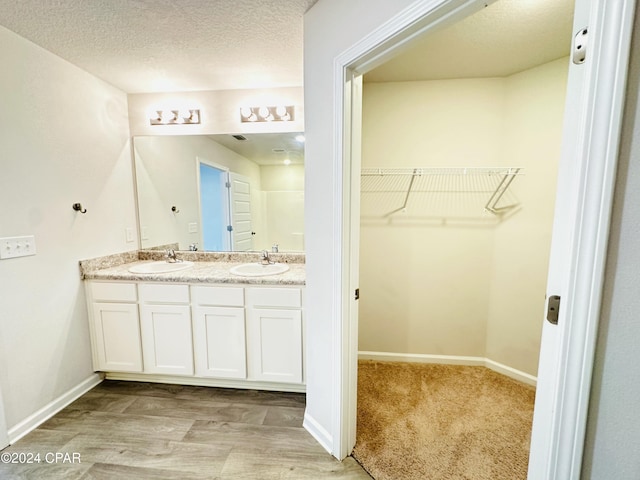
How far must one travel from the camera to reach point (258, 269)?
87.4 inches

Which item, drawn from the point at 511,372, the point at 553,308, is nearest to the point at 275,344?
the point at 553,308

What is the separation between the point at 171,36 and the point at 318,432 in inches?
98.2

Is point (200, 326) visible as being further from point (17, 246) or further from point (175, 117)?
point (175, 117)

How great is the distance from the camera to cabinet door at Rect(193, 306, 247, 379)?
195 cm

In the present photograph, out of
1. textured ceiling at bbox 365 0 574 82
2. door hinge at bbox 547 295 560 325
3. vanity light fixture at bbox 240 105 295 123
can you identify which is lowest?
door hinge at bbox 547 295 560 325

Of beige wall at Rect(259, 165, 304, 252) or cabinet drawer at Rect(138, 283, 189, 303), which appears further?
beige wall at Rect(259, 165, 304, 252)

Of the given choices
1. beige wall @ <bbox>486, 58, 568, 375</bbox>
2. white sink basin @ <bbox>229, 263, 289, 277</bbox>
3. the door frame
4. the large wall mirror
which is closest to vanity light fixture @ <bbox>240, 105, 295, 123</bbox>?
the large wall mirror

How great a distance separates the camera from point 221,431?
165 cm

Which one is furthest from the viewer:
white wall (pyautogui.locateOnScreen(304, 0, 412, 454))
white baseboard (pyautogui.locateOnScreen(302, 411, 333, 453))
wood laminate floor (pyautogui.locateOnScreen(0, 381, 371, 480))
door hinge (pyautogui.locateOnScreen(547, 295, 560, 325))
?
white baseboard (pyautogui.locateOnScreen(302, 411, 333, 453))

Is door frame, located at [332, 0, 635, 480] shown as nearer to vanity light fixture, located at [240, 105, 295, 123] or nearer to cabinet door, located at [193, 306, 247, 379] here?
vanity light fixture, located at [240, 105, 295, 123]

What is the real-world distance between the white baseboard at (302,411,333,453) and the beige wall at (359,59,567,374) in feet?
2.93

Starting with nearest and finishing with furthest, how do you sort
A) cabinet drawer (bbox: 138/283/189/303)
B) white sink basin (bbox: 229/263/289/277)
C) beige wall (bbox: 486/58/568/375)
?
beige wall (bbox: 486/58/568/375)
cabinet drawer (bbox: 138/283/189/303)
white sink basin (bbox: 229/263/289/277)

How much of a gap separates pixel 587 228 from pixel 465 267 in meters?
1.77

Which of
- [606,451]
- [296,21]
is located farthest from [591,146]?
[296,21]
